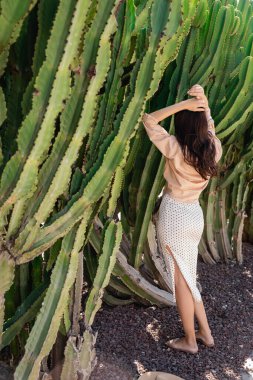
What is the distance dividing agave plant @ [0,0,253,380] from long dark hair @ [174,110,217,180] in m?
0.31

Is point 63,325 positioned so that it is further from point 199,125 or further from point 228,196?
point 228,196

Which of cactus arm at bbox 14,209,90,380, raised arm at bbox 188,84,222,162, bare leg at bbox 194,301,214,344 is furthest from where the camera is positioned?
bare leg at bbox 194,301,214,344

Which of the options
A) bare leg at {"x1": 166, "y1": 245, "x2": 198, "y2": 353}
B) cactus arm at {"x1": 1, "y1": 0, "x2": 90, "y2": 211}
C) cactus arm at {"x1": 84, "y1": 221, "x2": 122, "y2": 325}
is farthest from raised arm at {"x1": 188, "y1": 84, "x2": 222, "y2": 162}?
cactus arm at {"x1": 1, "y1": 0, "x2": 90, "y2": 211}

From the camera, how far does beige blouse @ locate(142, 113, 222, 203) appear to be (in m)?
3.61

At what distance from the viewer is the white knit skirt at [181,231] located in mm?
3850

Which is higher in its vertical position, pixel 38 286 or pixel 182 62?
pixel 182 62

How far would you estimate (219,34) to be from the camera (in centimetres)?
403

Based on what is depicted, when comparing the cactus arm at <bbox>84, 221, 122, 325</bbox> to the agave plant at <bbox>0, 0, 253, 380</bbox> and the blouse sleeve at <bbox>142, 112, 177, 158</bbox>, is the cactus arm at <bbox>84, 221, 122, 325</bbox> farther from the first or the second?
the blouse sleeve at <bbox>142, 112, 177, 158</bbox>

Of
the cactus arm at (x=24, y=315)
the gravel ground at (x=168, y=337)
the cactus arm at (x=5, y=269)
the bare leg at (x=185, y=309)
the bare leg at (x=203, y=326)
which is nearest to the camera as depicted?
the cactus arm at (x=5, y=269)

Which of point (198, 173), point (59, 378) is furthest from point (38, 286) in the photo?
point (198, 173)

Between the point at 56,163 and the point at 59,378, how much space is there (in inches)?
50.2

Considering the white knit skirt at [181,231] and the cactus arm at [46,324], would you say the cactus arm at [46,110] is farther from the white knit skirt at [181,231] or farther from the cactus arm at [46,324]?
the white knit skirt at [181,231]

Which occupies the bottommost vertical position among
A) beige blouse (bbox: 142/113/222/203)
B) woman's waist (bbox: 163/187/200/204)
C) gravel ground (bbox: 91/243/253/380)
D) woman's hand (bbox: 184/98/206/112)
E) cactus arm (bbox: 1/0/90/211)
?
gravel ground (bbox: 91/243/253/380)

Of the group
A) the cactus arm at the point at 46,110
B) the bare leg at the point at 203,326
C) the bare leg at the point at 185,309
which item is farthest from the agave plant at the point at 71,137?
the bare leg at the point at 203,326
